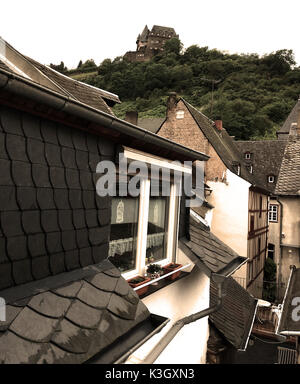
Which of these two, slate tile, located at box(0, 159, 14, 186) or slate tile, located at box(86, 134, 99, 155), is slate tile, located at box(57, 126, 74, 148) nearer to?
slate tile, located at box(86, 134, 99, 155)

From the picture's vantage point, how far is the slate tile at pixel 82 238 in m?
2.78

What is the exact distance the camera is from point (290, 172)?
56.2 ft

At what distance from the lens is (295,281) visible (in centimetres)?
1277

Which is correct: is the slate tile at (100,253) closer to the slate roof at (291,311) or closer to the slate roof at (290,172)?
the slate roof at (291,311)

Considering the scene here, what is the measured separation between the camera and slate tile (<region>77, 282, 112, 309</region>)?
246 centimetres

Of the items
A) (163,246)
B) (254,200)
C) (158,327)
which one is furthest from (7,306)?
(254,200)


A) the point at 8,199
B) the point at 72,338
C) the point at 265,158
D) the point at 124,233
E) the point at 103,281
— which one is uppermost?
the point at 265,158

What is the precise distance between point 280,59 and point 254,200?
71.5m

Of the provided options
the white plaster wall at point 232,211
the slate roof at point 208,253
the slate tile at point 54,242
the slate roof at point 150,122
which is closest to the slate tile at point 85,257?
the slate tile at point 54,242

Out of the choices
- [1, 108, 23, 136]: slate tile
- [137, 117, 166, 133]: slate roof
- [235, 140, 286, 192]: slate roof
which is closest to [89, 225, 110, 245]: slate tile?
[1, 108, 23, 136]: slate tile

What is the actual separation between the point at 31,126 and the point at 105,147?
3.19 feet

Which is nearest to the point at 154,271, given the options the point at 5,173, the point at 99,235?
the point at 99,235

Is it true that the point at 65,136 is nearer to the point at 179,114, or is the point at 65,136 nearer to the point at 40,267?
the point at 40,267

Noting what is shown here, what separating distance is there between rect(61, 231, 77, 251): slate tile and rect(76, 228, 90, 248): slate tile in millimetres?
55
